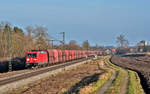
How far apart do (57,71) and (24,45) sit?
111 ft

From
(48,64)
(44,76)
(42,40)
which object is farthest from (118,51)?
(44,76)

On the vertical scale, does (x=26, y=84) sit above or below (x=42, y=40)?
below

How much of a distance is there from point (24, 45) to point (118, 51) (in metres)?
141

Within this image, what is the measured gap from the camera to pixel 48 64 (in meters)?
50.9

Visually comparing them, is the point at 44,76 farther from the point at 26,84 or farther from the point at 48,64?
the point at 48,64

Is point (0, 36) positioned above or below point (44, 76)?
above

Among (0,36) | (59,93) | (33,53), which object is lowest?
(59,93)

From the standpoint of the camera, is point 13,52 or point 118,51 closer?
point 13,52

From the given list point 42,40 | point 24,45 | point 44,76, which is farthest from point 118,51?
point 44,76

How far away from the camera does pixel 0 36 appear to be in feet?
196

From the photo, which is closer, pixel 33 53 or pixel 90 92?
pixel 90 92

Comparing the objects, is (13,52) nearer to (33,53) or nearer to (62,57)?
(62,57)

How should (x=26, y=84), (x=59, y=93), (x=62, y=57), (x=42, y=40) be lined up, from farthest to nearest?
(x=42, y=40)
(x=62, y=57)
(x=26, y=84)
(x=59, y=93)

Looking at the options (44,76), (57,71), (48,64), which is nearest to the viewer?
(44,76)
